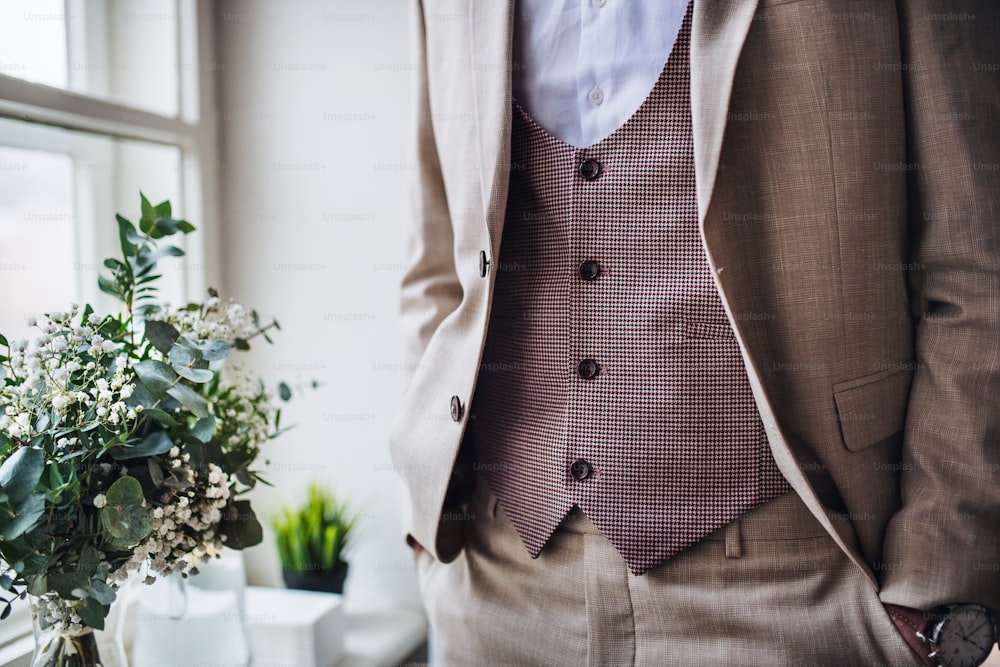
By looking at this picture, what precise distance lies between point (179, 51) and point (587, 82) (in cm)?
98

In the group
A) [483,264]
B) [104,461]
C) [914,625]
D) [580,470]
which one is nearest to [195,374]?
[104,461]

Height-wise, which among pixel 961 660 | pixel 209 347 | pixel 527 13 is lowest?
pixel 961 660

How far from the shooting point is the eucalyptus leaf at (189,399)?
3.18ft

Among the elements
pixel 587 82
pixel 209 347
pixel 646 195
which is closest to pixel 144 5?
pixel 209 347

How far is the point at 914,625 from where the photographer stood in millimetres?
861

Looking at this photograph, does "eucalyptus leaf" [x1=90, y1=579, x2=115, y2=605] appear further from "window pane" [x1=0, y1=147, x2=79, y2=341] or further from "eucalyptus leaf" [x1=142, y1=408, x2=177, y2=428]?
"window pane" [x1=0, y1=147, x2=79, y2=341]

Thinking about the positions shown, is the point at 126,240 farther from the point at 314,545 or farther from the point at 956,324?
the point at 956,324

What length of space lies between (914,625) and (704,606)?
22 cm

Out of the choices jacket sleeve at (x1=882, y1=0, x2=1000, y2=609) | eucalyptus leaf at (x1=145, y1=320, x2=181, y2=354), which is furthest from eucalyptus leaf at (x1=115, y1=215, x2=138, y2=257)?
jacket sleeve at (x1=882, y1=0, x2=1000, y2=609)

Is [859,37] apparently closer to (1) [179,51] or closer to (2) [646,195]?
(2) [646,195]

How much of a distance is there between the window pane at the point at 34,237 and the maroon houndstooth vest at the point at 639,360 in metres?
0.91

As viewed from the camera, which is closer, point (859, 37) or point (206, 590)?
point (859, 37)

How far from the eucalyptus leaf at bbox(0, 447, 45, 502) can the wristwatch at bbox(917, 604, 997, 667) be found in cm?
98

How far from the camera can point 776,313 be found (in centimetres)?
92
